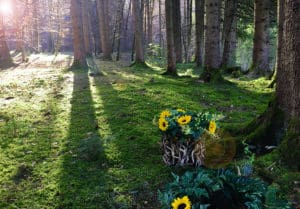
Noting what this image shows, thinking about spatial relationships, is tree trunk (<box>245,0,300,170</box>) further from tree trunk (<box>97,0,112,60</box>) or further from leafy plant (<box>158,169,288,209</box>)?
tree trunk (<box>97,0,112,60</box>)

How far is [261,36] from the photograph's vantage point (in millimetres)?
11508

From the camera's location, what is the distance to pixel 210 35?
1008 cm

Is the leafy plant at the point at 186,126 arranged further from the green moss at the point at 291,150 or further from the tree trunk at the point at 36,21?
the tree trunk at the point at 36,21

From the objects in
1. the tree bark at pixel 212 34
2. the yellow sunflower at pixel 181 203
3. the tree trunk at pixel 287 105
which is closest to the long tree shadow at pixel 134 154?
the yellow sunflower at pixel 181 203

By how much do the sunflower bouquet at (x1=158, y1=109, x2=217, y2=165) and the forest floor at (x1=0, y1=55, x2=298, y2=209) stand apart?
210mm

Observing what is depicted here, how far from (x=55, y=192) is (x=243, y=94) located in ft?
20.4

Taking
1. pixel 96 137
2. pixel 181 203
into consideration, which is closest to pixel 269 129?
pixel 181 203

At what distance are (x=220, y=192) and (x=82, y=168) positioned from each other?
235 centimetres

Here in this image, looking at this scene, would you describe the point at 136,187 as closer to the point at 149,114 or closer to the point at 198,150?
the point at 198,150

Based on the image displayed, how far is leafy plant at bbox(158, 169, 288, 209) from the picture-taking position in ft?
8.13

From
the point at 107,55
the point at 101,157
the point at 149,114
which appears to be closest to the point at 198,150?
the point at 101,157

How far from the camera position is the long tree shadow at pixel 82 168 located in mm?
3652

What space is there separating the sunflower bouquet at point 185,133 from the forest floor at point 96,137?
0.69 feet

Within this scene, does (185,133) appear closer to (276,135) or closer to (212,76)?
(276,135)
